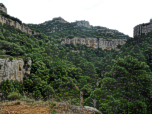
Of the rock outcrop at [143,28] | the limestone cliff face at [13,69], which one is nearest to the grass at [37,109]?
the limestone cliff face at [13,69]

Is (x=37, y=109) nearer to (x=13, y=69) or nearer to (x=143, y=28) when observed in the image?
(x=13, y=69)

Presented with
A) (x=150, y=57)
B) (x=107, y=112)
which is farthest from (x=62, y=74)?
(x=150, y=57)

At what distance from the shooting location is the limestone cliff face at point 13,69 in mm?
11273

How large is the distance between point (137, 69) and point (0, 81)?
16310 millimetres

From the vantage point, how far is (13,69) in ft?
41.3

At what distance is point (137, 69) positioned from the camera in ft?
41.4

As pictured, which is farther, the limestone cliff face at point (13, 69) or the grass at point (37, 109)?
the limestone cliff face at point (13, 69)

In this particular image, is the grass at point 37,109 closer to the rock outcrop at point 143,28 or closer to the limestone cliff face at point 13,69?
the limestone cliff face at point 13,69

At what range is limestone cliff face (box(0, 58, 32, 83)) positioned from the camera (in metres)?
11.3

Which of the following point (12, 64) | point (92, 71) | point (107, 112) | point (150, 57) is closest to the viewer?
point (107, 112)

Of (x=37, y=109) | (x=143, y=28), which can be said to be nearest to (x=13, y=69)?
(x=37, y=109)

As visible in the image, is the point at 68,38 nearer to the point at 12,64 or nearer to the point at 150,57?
the point at 150,57

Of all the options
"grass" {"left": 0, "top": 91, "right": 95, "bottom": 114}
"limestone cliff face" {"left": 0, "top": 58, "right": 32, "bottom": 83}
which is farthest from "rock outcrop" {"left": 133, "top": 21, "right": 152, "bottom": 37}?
"grass" {"left": 0, "top": 91, "right": 95, "bottom": 114}

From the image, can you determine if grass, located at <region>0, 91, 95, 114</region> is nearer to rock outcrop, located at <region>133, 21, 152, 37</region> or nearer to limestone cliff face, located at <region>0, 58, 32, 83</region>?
limestone cliff face, located at <region>0, 58, 32, 83</region>
